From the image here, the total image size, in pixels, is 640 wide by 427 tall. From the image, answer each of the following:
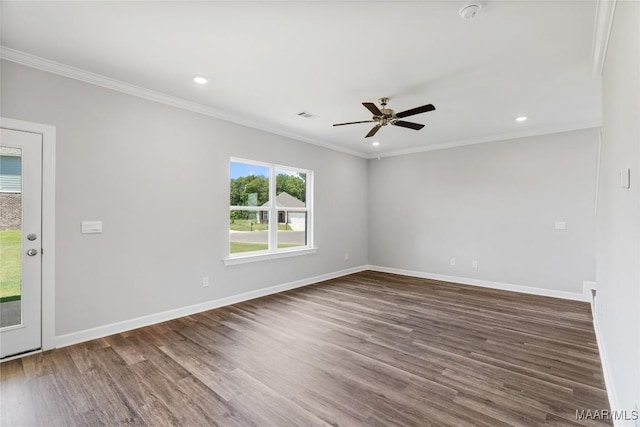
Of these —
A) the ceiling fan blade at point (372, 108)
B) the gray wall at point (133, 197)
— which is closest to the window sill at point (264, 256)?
the gray wall at point (133, 197)

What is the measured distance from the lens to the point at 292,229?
5.57m

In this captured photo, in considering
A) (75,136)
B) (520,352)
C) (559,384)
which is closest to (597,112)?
(520,352)

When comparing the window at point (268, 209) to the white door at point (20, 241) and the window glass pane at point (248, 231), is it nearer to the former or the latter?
the window glass pane at point (248, 231)

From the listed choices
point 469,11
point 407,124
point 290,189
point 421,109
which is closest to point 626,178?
point 469,11

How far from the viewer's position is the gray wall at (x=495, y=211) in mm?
4664

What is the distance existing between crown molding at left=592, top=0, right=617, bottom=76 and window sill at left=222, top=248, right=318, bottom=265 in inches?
175

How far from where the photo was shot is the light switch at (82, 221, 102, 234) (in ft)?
10.2

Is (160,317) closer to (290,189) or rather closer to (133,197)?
(133,197)

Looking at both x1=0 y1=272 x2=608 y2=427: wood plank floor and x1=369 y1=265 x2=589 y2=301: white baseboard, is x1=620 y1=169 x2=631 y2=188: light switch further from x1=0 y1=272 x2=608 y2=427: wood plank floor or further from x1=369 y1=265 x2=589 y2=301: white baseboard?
x1=369 y1=265 x2=589 y2=301: white baseboard

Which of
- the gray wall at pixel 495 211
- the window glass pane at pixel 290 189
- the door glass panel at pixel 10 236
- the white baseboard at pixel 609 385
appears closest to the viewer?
the white baseboard at pixel 609 385

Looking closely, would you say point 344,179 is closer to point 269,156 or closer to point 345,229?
point 345,229

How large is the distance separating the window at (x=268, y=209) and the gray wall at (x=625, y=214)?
4100mm

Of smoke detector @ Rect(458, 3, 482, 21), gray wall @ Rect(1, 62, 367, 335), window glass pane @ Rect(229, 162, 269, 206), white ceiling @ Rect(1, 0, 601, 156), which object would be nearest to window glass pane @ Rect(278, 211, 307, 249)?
window glass pane @ Rect(229, 162, 269, 206)

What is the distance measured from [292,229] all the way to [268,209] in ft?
2.36
